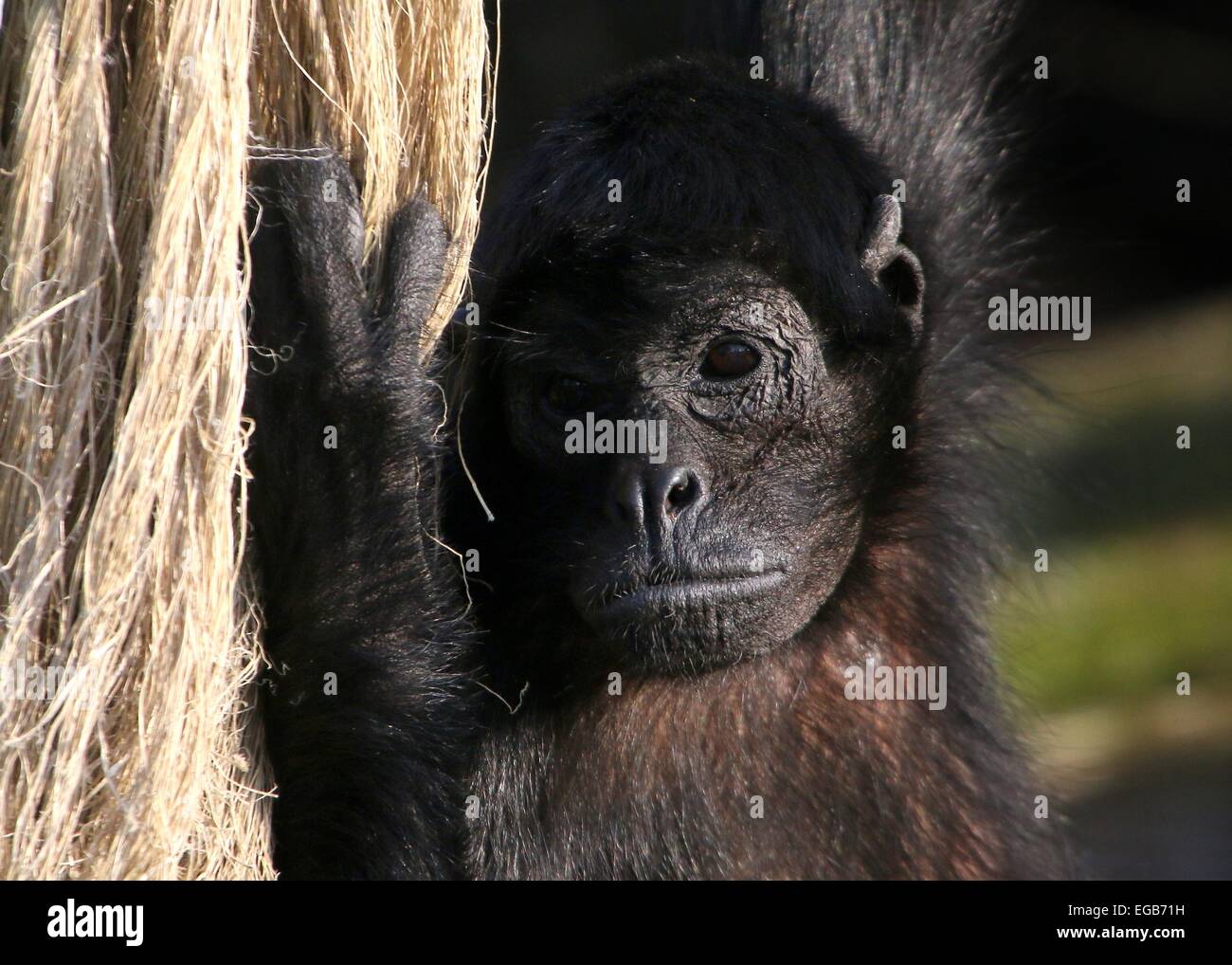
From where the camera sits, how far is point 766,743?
3998 millimetres

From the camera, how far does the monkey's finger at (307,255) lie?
2656 mm

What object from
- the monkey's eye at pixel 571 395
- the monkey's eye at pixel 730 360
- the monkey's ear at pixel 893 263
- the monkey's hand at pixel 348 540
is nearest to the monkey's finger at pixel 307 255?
the monkey's hand at pixel 348 540

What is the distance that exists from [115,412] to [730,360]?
1.77 m

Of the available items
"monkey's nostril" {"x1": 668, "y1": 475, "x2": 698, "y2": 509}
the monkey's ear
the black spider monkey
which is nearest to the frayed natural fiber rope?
the black spider monkey

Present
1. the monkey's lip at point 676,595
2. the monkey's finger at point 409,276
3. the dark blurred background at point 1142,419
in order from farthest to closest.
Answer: the dark blurred background at point 1142,419, the monkey's lip at point 676,595, the monkey's finger at point 409,276

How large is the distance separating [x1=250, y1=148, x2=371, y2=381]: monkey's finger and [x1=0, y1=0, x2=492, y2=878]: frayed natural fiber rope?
25 cm

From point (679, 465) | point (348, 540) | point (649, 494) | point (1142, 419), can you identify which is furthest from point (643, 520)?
point (1142, 419)

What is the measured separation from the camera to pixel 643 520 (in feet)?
11.1

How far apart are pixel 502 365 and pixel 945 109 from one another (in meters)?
1.97

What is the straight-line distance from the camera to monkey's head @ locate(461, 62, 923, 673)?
3.45 metres

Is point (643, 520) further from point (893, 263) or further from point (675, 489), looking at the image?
point (893, 263)

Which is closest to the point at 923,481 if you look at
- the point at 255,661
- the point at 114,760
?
the point at 255,661

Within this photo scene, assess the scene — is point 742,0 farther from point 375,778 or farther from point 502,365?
point 375,778

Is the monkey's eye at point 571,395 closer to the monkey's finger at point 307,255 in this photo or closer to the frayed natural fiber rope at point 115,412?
the monkey's finger at point 307,255
